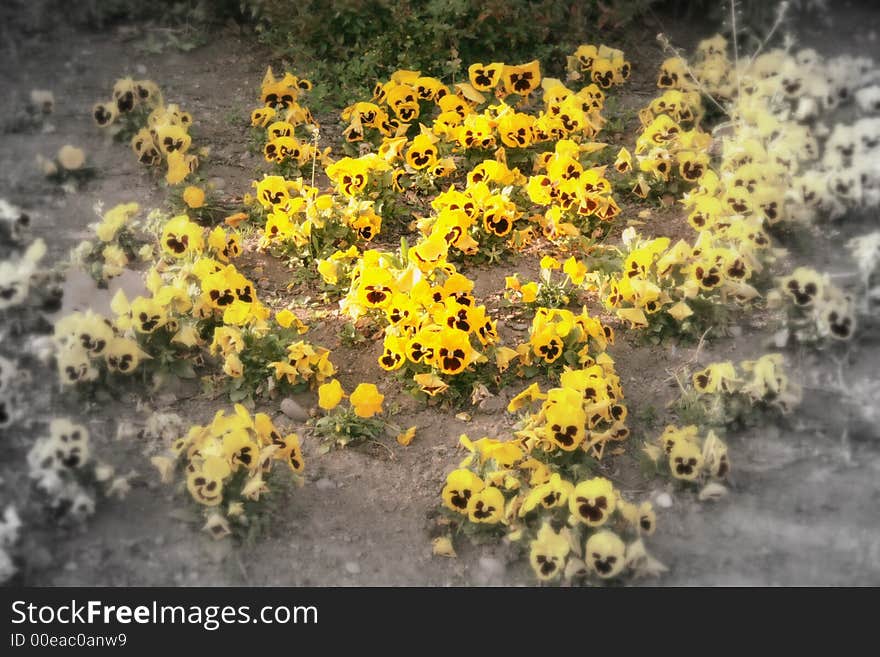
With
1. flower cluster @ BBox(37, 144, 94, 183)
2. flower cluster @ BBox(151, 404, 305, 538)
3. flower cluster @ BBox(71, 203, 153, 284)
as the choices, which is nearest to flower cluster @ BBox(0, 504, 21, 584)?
flower cluster @ BBox(151, 404, 305, 538)

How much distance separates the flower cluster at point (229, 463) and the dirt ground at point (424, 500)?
0.10 m

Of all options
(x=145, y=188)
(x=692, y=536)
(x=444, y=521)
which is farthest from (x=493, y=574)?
(x=145, y=188)

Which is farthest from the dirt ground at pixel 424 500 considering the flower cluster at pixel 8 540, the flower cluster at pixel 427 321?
the flower cluster at pixel 427 321

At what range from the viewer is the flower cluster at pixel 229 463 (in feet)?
12.1

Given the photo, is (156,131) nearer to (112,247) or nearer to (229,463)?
(112,247)

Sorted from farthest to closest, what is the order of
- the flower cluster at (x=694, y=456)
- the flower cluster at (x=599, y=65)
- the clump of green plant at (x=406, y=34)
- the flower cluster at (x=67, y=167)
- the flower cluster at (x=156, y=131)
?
the clump of green plant at (x=406, y=34)
the flower cluster at (x=599, y=65)
the flower cluster at (x=67, y=167)
the flower cluster at (x=156, y=131)
the flower cluster at (x=694, y=456)

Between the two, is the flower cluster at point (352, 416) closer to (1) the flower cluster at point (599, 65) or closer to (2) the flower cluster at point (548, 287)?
(2) the flower cluster at point (548, 287)

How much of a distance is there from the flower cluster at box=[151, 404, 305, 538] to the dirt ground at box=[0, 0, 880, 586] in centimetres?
10

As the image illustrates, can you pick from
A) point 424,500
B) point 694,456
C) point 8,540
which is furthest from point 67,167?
point 694,456

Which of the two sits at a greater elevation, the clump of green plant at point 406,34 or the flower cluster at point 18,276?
the clump of green plant at point 406,34

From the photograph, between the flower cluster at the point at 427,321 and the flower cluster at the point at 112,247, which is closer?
the flower cluster at the point at 427,321

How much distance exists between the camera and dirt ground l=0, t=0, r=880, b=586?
3713mm

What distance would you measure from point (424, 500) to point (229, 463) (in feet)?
2.25

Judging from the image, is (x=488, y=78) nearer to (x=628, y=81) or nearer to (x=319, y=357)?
(x=628, y=81)
